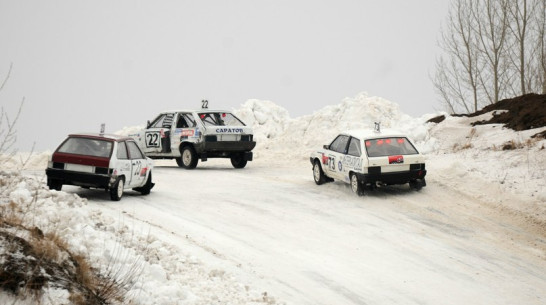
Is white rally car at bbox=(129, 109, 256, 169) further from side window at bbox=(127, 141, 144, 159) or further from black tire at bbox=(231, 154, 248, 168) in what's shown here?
side window at bbox=(127, 141, 144, 159)

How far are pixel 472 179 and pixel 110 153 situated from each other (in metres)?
10.0

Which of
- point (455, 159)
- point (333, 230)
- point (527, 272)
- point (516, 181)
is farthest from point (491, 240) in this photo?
point (455, 159)

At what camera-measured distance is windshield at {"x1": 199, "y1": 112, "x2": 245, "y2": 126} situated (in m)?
21.6

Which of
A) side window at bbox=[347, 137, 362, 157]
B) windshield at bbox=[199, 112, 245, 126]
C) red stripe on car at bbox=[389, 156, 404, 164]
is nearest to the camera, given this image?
red stripe on car at bbox=[389, 156, 404, 164]

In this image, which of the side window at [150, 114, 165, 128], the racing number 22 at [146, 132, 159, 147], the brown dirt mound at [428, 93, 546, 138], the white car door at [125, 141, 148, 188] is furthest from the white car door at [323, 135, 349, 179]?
the side window at [150, 114, 165, 128]

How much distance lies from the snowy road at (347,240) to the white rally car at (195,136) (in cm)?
275

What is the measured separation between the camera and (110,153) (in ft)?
45.0

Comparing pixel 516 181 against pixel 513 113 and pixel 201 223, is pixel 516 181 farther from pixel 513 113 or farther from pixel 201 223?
pixel 201 223

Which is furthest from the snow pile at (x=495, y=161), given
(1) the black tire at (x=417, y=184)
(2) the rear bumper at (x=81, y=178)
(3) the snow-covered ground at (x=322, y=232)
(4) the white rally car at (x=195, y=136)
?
(2) the rear bumper at (x=81, y=178)

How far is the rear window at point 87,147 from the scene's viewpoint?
13.7 meters

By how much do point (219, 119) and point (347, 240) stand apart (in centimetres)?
1044

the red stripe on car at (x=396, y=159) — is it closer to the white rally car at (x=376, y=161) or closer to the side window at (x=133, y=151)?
the white rally car at (x=376, y=161)

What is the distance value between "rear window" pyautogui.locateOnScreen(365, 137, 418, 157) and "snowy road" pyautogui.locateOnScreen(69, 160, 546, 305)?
1.11m

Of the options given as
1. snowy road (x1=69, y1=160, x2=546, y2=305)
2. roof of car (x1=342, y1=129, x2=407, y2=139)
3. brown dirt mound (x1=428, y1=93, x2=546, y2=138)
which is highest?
brown dirt mound (x1=428, y1=93, x2=546, y2=138)
